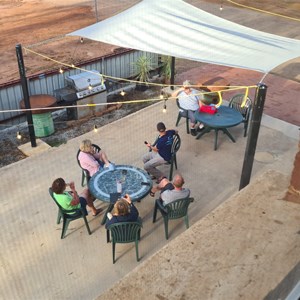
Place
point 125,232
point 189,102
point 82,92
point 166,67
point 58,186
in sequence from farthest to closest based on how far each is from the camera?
point 166,67, point 82,92, point 189,102, point 58,186, point 125,232

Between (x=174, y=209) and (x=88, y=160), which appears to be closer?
(x=174, y=209)

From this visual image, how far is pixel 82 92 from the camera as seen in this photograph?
363 inches

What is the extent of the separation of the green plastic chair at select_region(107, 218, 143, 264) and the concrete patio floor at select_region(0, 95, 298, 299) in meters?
0.32

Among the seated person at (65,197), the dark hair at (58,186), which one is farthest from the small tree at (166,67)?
the dark hair at (58,186)

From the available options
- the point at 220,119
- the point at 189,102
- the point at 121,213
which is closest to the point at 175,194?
the point at 121,213

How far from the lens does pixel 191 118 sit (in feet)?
26.9

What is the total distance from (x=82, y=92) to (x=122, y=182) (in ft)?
12.6

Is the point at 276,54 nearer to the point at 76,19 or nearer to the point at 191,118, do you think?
the point at 191,118

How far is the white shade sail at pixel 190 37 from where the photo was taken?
6.91 meters

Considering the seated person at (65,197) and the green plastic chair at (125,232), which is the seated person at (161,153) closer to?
the seated person at (65,197)

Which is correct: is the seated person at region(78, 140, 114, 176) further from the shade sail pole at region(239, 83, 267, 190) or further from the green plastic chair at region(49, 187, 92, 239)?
the shade sail pole at region(239, 83, 267, 190)

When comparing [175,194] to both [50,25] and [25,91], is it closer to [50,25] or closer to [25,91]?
[25,91]

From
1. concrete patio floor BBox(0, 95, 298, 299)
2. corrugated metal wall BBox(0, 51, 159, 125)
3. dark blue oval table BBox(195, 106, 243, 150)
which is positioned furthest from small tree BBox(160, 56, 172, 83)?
dark blue oval table BBox(195, 106, 243, 150)

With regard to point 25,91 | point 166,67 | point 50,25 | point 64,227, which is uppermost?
point 25,91
